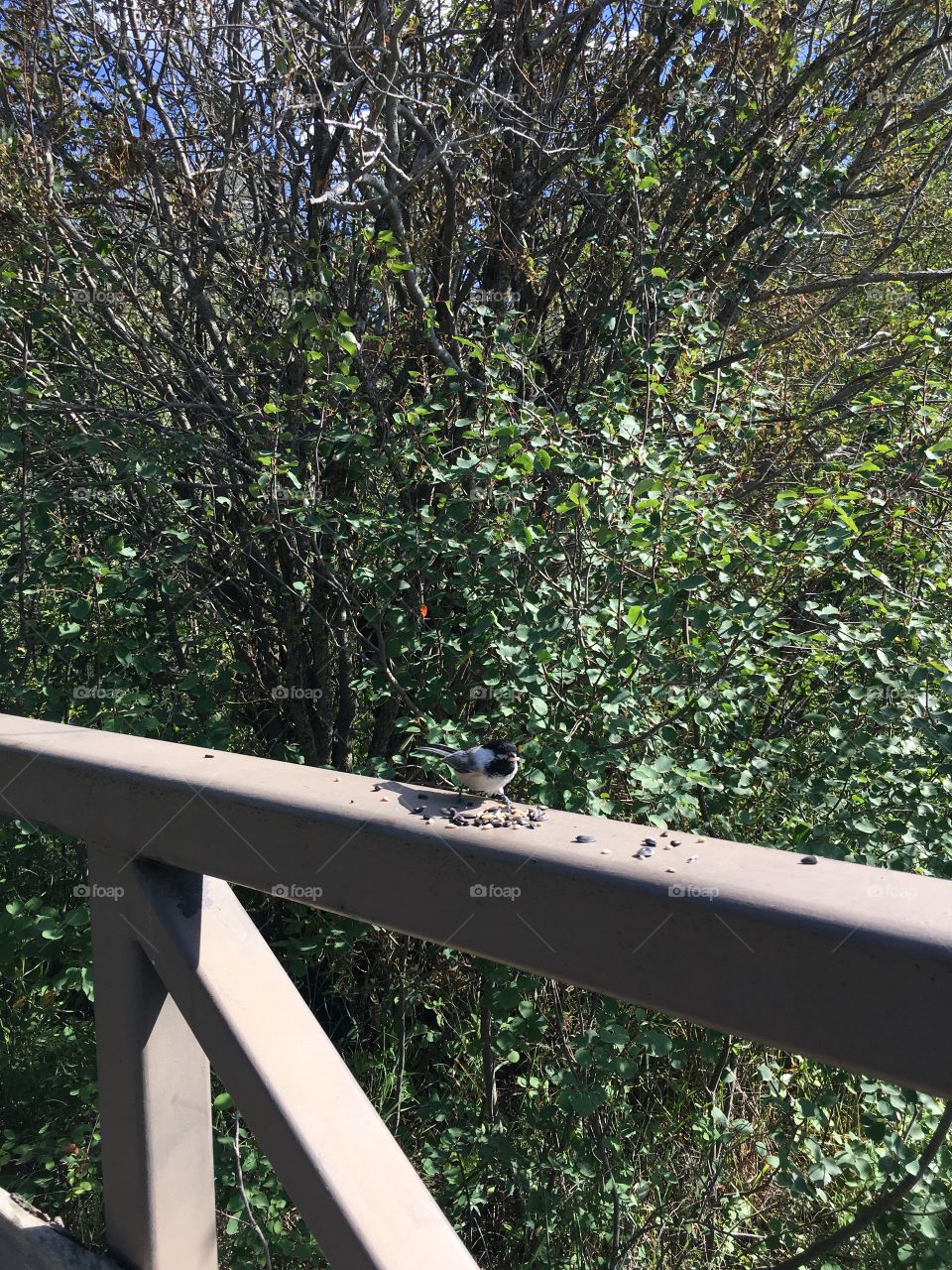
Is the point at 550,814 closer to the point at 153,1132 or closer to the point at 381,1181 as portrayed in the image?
the point at 381,1181

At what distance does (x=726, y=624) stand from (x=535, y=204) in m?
2.06

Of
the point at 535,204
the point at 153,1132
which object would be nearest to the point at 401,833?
the point at 153,1132

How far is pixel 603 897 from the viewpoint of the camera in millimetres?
743

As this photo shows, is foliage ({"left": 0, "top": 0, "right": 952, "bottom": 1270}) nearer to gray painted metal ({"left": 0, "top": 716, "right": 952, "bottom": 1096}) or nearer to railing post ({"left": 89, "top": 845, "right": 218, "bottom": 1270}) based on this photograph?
railing post ({"left": 89, "top": 845, "right": 218, "bottom": 1270})

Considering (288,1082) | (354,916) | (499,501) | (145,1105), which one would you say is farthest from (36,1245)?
(499,501)

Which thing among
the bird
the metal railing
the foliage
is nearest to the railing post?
the metal railing

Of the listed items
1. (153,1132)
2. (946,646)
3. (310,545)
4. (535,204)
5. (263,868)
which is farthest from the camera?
(535,204)

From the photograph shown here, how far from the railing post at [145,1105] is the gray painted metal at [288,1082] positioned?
0.12 ft

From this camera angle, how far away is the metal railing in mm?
627

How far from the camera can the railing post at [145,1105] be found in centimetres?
112

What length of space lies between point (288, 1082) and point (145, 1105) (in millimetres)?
292

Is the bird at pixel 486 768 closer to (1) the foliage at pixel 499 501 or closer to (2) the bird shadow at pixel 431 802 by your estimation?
(2) the bird shadow at pixel 431 802

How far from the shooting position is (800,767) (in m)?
3.21

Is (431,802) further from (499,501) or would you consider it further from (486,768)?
(499,501)
